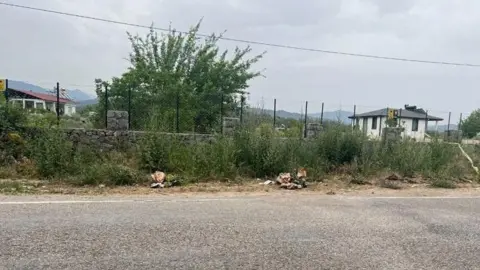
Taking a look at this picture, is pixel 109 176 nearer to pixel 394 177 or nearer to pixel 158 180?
pixel 158 180

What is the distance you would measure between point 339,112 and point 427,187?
220 inches

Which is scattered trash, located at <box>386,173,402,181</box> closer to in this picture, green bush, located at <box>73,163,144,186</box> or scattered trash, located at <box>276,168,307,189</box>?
scattered trash, located at <box>276,168,307,189</box>

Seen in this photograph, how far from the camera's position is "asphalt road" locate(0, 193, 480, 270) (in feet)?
14.7

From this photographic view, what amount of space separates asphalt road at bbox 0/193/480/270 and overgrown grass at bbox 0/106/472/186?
2.70 m

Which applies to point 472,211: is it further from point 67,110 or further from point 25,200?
point 67,110

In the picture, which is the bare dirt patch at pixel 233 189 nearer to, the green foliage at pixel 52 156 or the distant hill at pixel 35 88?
the green foliage at pixel 52 156

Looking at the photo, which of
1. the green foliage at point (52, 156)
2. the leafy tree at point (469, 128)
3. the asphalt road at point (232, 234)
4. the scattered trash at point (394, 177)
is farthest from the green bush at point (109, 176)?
the leafy tree at point (469, 128)

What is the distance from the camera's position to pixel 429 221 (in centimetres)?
661

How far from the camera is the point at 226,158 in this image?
11.2 meters

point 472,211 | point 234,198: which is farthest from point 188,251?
point 472,211

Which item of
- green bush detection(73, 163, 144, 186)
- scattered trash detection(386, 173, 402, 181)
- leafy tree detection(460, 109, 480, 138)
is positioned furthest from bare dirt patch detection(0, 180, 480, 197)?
leafy tree detection(460, 109, 480, 138)

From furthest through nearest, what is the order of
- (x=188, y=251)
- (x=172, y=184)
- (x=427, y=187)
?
(x=427, y=187)
(x=172, y=184)
(x=188, y=251)

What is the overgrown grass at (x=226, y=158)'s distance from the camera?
33.7ft

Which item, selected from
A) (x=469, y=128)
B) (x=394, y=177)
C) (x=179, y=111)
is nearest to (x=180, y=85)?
(x=179, y=111)
